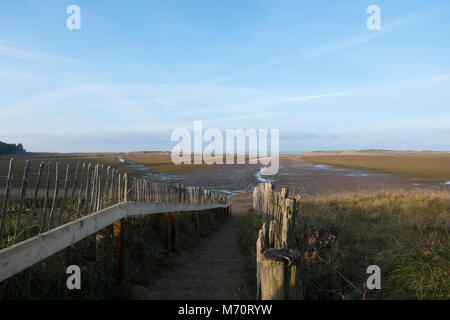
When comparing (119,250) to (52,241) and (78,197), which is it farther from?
(52,241)

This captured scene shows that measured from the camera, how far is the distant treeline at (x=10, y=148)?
8107 centimetres

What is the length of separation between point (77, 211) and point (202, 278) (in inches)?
101

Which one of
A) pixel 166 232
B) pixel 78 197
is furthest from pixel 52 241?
pixel 166 232

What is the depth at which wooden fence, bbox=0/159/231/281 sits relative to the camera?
109 inches

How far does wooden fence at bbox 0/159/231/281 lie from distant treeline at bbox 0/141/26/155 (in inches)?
3516

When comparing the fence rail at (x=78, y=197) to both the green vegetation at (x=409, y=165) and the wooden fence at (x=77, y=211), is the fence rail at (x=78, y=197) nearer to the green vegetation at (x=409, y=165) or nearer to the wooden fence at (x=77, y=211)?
the wooden fence at (x=77, y=211)

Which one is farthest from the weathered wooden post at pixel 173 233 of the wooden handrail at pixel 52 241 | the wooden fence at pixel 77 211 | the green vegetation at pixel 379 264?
the green vegetation at pixel 379 264

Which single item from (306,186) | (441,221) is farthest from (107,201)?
(306,186)

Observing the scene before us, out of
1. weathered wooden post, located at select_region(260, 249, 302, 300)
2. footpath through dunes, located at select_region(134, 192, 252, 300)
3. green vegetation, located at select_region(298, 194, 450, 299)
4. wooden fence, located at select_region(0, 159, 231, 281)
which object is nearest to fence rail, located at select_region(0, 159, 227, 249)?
wooden fence, located at select_region(0, 159, 231, 281)

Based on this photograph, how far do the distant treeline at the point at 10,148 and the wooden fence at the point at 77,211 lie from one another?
8931 centimetres

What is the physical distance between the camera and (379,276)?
4.25 metres

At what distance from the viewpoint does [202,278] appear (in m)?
5.62

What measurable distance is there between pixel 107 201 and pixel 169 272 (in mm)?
1759
